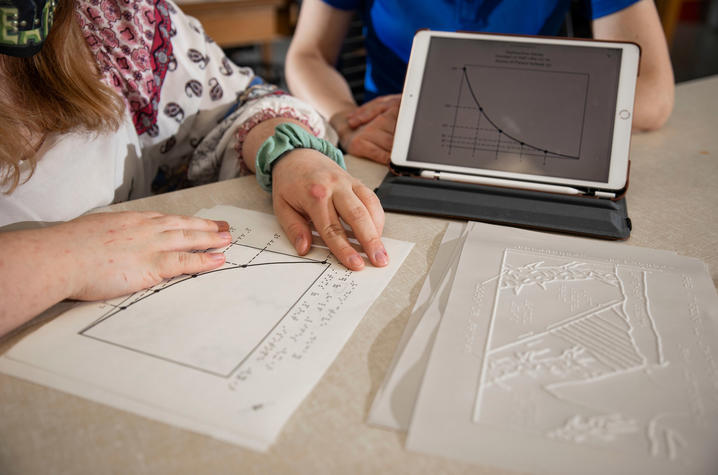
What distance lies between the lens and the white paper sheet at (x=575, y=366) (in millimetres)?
331

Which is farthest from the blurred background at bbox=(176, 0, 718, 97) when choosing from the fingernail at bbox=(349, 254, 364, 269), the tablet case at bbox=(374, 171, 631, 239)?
the fingernail at bbox=(349, 254, 364, 269)

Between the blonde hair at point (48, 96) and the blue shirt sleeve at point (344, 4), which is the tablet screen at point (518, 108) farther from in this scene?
the blue shirt sleeve at point (344, 4)

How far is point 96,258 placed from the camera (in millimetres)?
461

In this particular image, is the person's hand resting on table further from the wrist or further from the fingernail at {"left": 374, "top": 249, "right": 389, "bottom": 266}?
the fingernail at {"left": 374, "top": 249, "right": 389, "bottom": 266}

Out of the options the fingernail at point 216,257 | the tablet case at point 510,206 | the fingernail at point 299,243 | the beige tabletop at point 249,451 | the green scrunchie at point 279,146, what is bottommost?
the beige tabletop at point 249,451

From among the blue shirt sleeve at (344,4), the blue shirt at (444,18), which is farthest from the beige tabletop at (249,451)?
the blue shirt sleeve at (344,4)

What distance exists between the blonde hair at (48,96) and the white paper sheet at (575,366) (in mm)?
503

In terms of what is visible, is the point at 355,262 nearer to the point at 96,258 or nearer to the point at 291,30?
the point at 96,258

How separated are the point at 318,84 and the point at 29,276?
0.79 meters

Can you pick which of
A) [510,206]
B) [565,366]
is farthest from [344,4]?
[565,366]

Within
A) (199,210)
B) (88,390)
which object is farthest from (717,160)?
(88,390)

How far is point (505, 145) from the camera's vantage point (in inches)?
25.7

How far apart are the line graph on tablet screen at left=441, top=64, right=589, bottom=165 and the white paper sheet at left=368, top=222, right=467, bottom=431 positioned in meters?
0.18

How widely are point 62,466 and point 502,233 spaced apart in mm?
446
